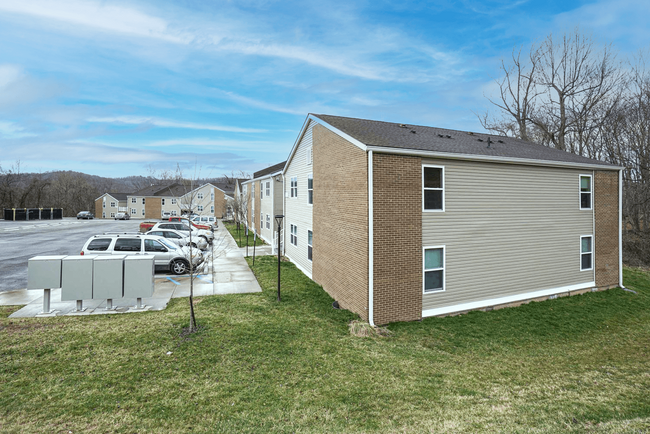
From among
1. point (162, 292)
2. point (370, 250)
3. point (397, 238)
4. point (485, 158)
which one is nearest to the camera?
point (370, 250)

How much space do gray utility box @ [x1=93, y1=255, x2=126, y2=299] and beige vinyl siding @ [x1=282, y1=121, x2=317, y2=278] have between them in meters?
7.33

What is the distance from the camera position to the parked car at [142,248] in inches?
512

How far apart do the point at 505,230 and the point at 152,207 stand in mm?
63583

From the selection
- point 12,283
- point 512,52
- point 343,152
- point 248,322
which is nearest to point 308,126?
point 343,152

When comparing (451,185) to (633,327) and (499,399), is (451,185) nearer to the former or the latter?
(499,399)

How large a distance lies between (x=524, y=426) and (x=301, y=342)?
14.4ft

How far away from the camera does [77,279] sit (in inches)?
362

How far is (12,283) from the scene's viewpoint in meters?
12.5

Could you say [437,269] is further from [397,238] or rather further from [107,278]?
[107,278]

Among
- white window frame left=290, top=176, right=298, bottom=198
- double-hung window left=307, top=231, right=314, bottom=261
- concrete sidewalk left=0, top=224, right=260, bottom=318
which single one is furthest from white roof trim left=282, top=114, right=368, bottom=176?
concrete sidewalk left=0, top=224, right=260, bottom=318

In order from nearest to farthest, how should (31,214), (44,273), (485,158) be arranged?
(44,273)
(485,158)
(31,214)

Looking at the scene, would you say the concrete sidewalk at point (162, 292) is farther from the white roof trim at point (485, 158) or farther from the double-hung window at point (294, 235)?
the white roof trim at point (485, 158)

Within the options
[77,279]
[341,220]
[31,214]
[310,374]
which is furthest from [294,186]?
[31,214]

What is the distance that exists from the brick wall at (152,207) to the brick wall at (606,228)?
64.0 meters
